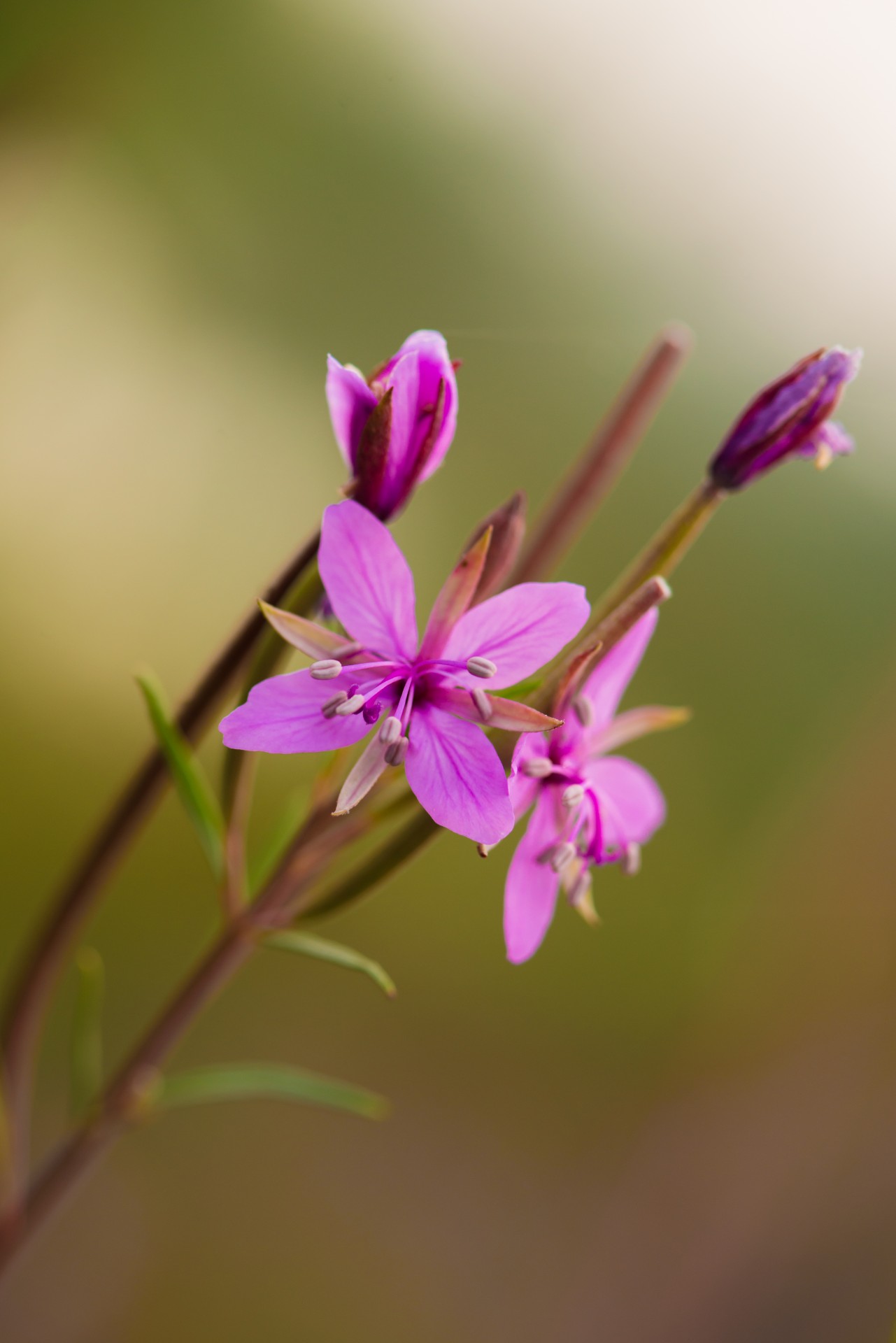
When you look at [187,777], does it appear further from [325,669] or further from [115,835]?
[325,669]

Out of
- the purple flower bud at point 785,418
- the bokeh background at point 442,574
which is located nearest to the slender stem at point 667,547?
the purple flower bud at point 785,418

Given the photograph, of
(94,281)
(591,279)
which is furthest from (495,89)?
(94,281)

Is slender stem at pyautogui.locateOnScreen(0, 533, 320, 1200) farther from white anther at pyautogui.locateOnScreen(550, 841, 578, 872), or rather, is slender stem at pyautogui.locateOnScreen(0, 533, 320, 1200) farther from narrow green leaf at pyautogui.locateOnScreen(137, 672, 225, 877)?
white anther at pyautogui.locateOnScreen(550, 841, 578, 872)

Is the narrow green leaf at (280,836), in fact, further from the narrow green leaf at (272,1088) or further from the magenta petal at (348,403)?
the magenta petal at (348,403)

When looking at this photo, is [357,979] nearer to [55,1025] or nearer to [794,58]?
[55,1025]

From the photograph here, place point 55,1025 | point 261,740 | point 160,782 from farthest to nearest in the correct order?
point 55,1025, point 160,782, point 261,740

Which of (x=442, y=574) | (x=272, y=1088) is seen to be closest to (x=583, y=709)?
(x=272, y=1088)

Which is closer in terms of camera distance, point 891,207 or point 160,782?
point 160,782
